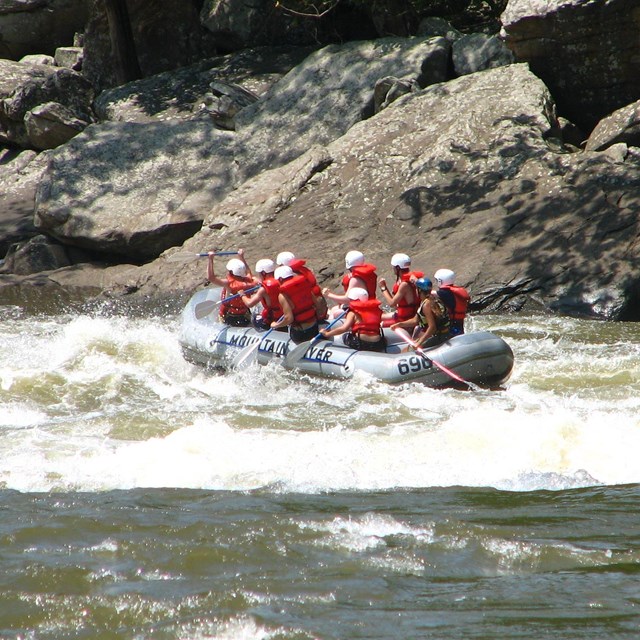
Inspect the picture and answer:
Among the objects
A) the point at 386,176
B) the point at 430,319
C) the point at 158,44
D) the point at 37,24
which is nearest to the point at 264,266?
the point at 430,319

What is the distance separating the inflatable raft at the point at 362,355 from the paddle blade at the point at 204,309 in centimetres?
2

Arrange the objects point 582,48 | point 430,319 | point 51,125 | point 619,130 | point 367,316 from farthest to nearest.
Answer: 1. point 51,125
2. point 582,48
3. point 619,130
4. point 367,316
5. point 430,319

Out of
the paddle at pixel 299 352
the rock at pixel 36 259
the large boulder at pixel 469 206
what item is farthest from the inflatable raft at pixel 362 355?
the rock at pixel 36 259

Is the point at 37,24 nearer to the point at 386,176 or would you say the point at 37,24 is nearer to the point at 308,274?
the point at 386,176

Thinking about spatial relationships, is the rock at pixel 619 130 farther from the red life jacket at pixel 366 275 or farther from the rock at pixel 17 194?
the rock at pixel 17 194

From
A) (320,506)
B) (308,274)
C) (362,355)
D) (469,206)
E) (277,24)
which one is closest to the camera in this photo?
(320,506)

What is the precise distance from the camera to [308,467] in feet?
20.1

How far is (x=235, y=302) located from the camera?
1014 centimetres

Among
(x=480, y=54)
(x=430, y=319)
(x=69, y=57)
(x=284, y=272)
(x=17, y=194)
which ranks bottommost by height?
(x=17, y=194)

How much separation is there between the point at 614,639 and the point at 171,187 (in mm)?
11935

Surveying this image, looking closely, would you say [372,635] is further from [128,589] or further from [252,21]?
[252,21]

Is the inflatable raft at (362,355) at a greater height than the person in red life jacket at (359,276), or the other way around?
the person in red life jacket at (359,276)

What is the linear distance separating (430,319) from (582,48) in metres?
6.80

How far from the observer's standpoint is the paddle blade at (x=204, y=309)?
10266 millimetres
